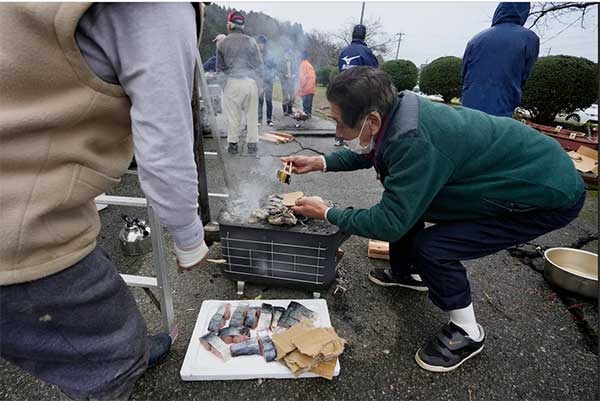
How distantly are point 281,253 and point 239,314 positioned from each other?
1.56 feet

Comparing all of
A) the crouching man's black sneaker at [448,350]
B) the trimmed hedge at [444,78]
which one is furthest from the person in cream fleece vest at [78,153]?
the trimmed hedge at [444,78]

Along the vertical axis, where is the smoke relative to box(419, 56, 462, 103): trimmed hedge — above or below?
below

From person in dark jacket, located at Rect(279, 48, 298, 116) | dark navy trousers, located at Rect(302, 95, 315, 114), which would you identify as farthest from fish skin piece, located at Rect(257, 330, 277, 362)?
person in dark jacket, located at Rect(279, 48, 298, 116)

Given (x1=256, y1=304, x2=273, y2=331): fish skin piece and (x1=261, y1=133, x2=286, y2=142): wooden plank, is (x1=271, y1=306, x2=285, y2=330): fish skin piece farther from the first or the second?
(x1=261, y1=133, x2=286, y2=142): wooden plank

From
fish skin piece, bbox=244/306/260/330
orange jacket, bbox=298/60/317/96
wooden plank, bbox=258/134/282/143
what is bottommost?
wooden plank, bbox=258/134/282/143

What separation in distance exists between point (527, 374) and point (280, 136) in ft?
20.2

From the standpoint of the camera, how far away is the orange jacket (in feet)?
29.8

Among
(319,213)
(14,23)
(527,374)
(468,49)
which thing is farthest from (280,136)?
(14,23)

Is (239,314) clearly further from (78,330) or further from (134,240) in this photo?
(134,240)

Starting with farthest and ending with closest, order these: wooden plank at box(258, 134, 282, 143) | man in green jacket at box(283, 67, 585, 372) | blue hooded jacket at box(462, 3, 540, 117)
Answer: wooden plank at box(258, 134, 282, 143) < blue hooded jacket at box(462, 3, 540, 117) < man in green jacket at box(283, 67, 585, 372)

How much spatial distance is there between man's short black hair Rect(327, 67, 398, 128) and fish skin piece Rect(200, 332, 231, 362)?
1.47 m

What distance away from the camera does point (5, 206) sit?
84cm

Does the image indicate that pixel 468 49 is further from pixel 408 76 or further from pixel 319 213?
pixel 408 76

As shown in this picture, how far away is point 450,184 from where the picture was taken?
1.80m
